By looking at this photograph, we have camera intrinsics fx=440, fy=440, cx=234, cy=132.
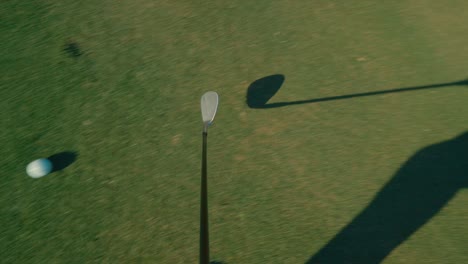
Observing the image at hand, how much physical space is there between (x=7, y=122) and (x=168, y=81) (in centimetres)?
180

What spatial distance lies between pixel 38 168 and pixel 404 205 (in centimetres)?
356

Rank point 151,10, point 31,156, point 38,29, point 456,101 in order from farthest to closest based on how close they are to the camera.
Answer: point 151,10 → point 38,29 → point 456,101 → point 31,156

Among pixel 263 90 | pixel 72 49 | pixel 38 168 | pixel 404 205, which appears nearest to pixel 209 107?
pixel 263 90

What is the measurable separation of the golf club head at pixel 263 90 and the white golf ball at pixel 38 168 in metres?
2.25

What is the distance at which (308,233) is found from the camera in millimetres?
4062

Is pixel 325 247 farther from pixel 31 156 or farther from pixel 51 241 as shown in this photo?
pixel 31 156

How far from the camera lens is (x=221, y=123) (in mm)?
4887

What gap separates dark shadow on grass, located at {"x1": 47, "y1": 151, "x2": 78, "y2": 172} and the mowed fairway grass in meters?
0.07

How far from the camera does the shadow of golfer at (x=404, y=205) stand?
3.96 meters

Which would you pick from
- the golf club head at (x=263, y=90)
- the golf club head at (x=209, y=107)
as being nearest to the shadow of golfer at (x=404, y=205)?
the golf club head at (x=209, y=107)

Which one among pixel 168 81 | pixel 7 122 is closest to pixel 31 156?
pixel 7 122

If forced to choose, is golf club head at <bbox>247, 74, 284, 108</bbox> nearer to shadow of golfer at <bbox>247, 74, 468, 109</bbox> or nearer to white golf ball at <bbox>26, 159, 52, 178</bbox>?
shadow of golfer at <bbox>247, 74, 468, 109</bbox>

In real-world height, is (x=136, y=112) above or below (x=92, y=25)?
below

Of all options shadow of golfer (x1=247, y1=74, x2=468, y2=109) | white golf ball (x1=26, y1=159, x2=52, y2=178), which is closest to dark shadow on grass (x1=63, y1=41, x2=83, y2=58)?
white golf ball (x1=26, y1=159, x2=52, y2=178)
